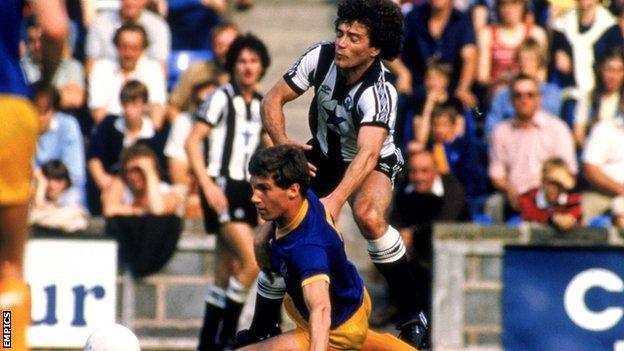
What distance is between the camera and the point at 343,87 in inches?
367

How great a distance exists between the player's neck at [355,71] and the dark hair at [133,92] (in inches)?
195

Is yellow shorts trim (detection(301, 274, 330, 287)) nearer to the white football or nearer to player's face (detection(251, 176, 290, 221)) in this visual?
player's face (detection(251, 176, 290, 221))

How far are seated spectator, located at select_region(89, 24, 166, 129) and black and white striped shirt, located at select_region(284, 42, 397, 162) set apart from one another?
510 centimetres

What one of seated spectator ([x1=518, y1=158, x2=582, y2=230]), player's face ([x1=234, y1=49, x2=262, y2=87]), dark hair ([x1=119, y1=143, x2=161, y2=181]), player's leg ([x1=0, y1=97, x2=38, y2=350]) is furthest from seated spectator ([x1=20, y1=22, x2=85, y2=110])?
player's leg ([x1=0, y1=97, x2=38, y2=350])

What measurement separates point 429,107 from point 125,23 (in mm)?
2807

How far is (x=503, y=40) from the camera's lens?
14.5 m

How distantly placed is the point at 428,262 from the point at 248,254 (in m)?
1.63

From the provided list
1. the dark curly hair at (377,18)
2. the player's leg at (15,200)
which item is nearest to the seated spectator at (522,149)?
the dark curly hair at (377,18)

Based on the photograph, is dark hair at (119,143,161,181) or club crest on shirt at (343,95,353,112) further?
dark hair at (119,143,161,181)

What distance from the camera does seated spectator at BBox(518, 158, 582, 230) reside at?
516 inches

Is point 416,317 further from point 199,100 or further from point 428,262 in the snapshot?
point 199,100

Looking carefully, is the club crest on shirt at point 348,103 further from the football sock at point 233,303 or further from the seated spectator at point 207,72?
the seated spectator at point 207,72

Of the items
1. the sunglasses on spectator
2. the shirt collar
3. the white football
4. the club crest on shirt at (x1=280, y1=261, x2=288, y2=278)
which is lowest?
the white football

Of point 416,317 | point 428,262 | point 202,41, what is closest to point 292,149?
point 416,317
